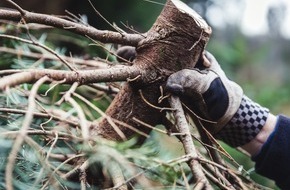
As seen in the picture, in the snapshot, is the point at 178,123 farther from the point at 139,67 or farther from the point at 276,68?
the point at 276,68

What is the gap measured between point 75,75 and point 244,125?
422 mm

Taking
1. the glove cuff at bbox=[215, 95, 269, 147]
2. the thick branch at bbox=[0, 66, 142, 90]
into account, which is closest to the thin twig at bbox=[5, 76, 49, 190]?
the thick branch at bbox=[0, 66, 142, 90]

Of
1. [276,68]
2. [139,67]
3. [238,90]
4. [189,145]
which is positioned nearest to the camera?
[189,145]

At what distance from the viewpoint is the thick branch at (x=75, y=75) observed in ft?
1.68

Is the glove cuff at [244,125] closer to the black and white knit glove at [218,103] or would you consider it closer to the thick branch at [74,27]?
the black and white knit glove at [218,103]

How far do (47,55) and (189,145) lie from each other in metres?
0.61

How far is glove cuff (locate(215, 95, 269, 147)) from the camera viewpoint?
0.88 meters

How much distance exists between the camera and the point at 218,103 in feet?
2.75

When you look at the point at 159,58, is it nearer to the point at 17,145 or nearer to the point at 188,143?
the point at 188,143

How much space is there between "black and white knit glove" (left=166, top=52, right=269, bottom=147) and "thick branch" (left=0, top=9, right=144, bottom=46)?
117mm

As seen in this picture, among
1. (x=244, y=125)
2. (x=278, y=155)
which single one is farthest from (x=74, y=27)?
(x=278, y=155)

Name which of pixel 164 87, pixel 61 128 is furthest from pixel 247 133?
pixel 61 128

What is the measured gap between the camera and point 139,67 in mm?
756

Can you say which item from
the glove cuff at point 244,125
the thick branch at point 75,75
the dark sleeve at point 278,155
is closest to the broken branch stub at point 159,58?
the thick branch at point 75,75
